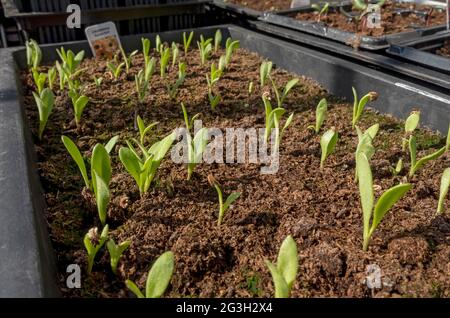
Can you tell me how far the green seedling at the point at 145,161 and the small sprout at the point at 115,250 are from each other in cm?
20

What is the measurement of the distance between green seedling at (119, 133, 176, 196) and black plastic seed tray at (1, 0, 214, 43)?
1.52 meters

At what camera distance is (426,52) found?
1.78m

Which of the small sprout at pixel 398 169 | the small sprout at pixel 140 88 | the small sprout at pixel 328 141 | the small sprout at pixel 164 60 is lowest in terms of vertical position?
the small sprout at pixel 398 169

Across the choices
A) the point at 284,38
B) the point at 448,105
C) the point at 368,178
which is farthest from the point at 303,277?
the point at 284,38

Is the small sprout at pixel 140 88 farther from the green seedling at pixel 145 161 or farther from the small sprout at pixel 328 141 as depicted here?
the small sprout at pixel 328 141

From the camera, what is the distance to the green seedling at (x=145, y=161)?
1.01 metres

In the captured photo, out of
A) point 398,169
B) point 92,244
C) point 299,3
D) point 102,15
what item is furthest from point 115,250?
point 299,3

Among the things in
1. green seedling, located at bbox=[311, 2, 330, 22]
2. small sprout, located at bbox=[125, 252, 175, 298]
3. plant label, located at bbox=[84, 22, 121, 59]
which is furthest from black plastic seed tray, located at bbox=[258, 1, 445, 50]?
small sprout, located at bbox=[125, 252, 175, 298]

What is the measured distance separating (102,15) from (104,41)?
0.35 meters

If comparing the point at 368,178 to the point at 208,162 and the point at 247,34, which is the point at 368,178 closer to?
the point at 208,162

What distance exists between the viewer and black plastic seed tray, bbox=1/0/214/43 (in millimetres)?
2258

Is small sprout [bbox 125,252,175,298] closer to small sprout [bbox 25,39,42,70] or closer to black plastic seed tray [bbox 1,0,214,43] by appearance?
small sprout [bbox 25,39,42,70]

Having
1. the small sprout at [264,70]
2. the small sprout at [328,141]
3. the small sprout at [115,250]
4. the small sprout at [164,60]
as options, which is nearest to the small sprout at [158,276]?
the small sprout at [115,250]

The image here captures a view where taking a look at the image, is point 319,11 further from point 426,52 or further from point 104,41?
point 104,41
